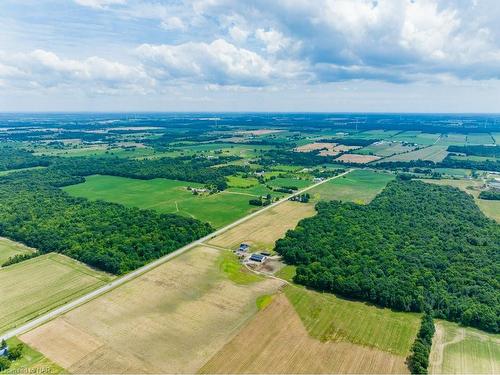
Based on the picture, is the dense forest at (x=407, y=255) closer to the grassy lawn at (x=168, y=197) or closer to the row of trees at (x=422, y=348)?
the row of trees at (x=422, y=348)

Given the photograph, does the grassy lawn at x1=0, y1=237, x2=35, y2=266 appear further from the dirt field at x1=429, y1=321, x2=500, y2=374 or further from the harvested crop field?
the harvested crop field

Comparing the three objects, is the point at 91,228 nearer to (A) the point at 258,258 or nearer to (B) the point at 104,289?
(B) the point at 104,289

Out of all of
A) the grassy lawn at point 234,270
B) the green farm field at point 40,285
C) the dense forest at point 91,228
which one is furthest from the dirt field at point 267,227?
the green farm field at point 40,285

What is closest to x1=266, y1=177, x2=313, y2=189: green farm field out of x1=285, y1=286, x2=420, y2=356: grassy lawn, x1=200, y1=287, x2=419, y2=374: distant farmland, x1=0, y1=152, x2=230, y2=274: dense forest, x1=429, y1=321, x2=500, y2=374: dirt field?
x1=0, y1=152, x2=230, y2=274: dense forest

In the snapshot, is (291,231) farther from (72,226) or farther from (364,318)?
(72,226)

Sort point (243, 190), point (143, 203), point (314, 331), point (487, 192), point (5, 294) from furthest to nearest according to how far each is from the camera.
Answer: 1. point (243, 190)
2. point (487, 192)
3. point (143, 203)
4. point (5, 294)
5. point (314, 331)

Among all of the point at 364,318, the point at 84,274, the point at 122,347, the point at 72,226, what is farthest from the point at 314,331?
the point at 72,226
